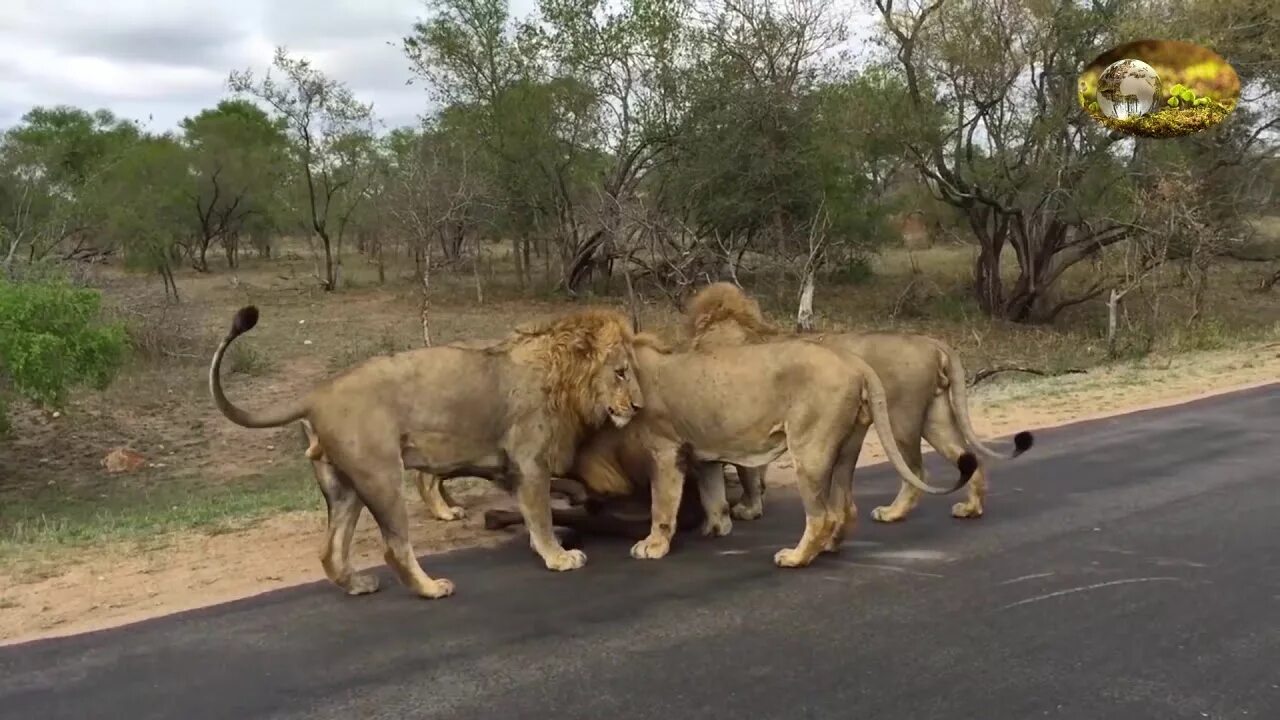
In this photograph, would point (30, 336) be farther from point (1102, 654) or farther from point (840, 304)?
point (840, 304)

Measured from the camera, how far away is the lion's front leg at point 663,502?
6863 mm

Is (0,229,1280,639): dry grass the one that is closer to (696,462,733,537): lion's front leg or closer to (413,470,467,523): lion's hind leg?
(413,470,467,523): lion's hind leg

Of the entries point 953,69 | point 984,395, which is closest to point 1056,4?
point 953,69

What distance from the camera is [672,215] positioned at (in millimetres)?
29594

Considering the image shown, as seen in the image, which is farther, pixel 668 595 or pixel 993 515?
pixel 993 515

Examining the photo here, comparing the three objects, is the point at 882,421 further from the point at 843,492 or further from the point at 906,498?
A: the point at 906,498

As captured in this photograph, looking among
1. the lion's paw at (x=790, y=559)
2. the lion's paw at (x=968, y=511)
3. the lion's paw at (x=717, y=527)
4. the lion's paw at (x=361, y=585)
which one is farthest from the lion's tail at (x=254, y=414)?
the lion's paw at (x=968, y=511)

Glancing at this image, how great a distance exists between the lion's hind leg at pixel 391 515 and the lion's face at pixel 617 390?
1.43 meters

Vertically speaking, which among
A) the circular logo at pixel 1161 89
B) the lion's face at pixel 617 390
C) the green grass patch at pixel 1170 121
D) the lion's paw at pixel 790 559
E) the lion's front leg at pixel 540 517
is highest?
the circular logo at pixel 1161 89

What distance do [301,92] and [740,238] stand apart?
743 inches

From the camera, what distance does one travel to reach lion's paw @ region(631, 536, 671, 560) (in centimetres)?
682

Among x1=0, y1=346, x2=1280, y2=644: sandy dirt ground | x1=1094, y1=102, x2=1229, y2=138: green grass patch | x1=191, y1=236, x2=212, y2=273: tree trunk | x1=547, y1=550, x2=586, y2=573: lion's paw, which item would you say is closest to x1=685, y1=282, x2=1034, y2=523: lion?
x1=547, y1=550, x2=586, y2=573: lion's paw

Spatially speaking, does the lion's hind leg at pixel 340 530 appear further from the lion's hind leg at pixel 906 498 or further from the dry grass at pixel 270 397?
the lion's hind leg at pixel 906 498

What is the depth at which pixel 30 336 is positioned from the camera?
45.5 ft
